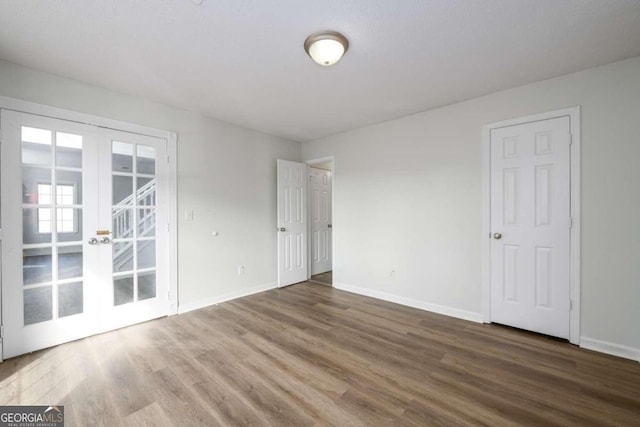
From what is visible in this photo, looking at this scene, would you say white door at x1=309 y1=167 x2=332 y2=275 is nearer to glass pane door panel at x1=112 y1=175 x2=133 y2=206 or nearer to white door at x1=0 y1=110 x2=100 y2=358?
glass pane door panel at x1=112 y1=175 x2=133 y2=206

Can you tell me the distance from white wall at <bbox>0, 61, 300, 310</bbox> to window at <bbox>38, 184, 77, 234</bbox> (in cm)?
80

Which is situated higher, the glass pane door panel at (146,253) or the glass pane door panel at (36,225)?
the glass pane door panel at (36,225)

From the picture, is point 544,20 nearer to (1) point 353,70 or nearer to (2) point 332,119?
(1) point 353,70

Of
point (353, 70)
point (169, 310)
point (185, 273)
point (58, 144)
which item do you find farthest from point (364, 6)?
point (169, 310)

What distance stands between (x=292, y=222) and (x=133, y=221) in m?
2.30

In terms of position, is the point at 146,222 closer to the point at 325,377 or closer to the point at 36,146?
the point at 36,146

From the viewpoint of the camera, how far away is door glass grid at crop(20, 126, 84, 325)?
231cm

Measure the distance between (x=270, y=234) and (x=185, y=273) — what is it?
1.44 metres

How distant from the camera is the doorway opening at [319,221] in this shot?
4.99 metres

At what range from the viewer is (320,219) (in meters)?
5.30

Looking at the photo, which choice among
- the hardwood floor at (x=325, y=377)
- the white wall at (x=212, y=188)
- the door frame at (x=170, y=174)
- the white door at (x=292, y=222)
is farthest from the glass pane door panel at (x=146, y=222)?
the white door at (x=292, y=222)

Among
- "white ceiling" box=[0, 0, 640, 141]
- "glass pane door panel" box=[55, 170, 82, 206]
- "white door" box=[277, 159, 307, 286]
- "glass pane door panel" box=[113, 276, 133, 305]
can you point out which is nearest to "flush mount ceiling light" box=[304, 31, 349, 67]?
"white ceiling" box=[0, 0, 640, 141]

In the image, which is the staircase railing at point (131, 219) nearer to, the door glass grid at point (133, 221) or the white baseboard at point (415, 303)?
the door glass grid at point (133, 221)

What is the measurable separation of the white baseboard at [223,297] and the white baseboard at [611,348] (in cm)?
378
